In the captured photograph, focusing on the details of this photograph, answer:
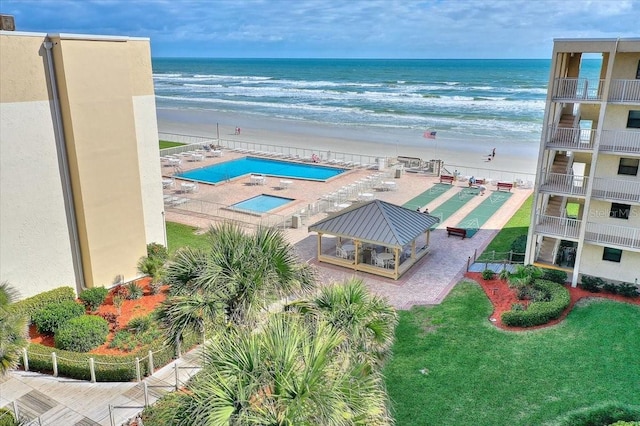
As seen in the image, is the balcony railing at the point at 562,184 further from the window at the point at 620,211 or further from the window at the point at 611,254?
the window at the point at 611,254

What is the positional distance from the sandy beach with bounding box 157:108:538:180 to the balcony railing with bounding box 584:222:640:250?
22.1 metres

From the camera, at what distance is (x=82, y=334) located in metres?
14.6

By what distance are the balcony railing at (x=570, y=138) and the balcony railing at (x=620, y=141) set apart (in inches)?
17.8

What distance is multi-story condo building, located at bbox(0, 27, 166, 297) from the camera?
1564 cm

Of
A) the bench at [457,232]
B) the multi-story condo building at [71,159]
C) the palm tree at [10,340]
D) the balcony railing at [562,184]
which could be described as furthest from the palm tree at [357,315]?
the bench at [457,232]

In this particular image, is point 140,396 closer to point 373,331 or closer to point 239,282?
point 239,282

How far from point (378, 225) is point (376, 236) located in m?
0.69

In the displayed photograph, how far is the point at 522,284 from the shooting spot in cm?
1877

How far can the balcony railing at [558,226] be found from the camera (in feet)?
64.8

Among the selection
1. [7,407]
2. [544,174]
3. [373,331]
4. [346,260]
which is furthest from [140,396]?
[544,174]

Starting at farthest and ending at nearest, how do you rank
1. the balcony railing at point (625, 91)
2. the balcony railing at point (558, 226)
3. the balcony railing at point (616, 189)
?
the balcony railing at point (558, 226) < the balcony railing at point (616, 189) < the balcony railing at point (625, 91)

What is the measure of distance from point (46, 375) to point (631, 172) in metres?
21.8

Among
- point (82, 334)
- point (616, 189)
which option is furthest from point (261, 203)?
point (616, 189)

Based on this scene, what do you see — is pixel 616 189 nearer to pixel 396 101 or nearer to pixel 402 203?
pixel 402 203
